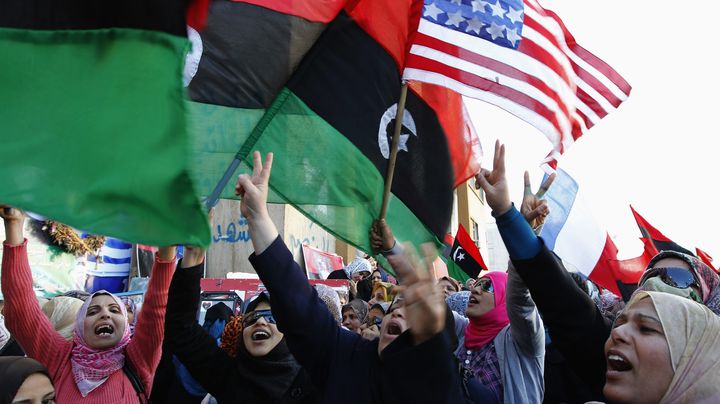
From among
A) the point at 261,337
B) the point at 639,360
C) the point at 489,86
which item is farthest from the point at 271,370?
the point at 489,86

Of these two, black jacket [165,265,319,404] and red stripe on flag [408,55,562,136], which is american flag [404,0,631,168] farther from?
black jacket [165,265,319,404]

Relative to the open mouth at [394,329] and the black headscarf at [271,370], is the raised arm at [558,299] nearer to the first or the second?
the open mouth at [394,329]

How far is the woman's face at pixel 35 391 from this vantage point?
95.4 inches

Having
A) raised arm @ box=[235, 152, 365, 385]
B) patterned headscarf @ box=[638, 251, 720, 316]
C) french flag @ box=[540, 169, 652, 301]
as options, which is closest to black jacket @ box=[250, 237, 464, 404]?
raised arm @ box=[235, 152, 365, 385]

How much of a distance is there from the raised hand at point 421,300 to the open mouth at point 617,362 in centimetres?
63

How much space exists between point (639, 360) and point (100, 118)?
1.86 meters

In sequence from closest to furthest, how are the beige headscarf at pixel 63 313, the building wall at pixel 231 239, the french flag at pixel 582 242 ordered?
the beige headscarf at pixel 63 313 < the french flag at pixel 582 242 < the building wall at pixel 231 239

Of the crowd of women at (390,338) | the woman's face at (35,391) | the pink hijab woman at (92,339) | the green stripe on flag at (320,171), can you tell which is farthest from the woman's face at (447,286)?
the woman's face at (35,391)

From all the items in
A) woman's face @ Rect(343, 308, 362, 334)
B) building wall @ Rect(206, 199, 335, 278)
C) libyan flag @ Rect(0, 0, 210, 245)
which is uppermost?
libyan flag @ Rect(0, 0, 210, 245)

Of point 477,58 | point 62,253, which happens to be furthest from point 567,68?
point 62,253

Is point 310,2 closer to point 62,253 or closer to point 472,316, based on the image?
point 472,316

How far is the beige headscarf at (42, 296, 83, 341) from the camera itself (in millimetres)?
3648

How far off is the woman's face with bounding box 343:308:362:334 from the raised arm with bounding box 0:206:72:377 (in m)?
2.27

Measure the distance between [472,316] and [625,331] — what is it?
1.55m
